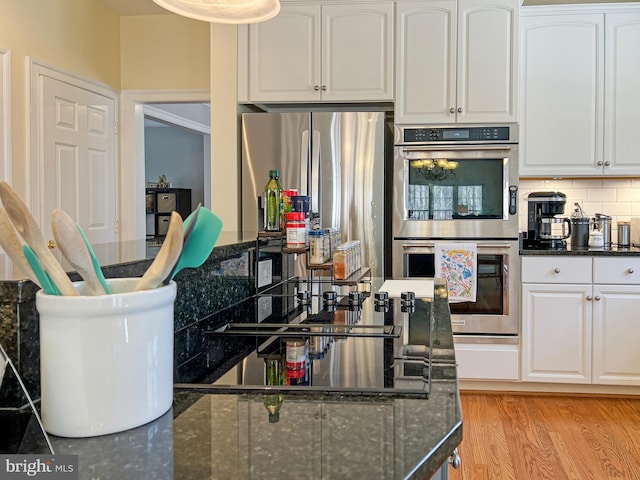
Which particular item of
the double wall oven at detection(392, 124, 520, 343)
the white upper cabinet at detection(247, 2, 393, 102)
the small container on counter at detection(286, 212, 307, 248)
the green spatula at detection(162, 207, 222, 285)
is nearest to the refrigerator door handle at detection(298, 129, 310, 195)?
the white upper cabinet at detection(247, 2, 393, 102)

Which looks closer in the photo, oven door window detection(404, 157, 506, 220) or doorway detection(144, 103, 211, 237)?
oven door window detection(404, 157, 506, 220)

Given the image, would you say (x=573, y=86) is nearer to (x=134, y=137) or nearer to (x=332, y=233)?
(x=332, y=233)

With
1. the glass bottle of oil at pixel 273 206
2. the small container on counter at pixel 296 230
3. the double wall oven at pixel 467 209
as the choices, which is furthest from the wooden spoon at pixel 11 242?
the double wall oven at pixel 467 209

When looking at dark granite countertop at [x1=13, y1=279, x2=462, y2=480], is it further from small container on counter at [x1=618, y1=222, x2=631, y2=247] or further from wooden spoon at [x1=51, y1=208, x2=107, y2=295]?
small container on counter at [x1=618, y1=222, x2=631, y2=247]

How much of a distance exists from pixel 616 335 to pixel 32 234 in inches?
137

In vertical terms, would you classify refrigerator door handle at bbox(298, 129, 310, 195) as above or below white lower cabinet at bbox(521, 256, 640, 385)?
above

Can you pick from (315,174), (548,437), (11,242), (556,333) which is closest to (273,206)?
(11,242)

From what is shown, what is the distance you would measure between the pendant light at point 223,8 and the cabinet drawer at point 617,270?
250 cm

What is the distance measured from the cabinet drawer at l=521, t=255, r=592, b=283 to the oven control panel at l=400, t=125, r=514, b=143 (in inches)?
28.1

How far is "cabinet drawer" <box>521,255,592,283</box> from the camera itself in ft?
11.2

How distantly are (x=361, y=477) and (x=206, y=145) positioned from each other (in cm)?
845

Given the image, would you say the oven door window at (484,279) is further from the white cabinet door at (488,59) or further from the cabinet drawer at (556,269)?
the white cabinet door at (488,59)

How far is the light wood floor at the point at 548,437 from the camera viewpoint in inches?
100

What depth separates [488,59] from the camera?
338 centimetres
